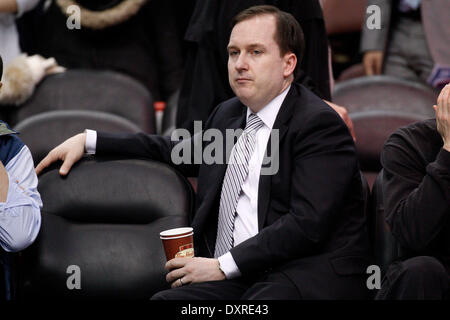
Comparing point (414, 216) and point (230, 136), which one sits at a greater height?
point (230, 136)

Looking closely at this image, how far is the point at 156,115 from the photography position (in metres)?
3.78

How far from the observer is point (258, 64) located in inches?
90.0

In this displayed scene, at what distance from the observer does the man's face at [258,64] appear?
2277mm

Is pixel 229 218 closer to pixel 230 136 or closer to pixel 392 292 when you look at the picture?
pixel 230 136

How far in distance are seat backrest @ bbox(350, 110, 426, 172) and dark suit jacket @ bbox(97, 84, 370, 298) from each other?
0.92m

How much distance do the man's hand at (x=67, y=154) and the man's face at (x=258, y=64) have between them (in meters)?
0.56

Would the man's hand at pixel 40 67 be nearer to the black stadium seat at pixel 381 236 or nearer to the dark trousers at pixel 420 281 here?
the black stadium seat at pixel 381 236

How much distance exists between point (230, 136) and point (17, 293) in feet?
2.71

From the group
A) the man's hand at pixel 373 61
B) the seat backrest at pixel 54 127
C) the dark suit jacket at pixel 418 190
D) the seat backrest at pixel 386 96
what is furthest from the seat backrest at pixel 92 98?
the dark suit jacket at pixel 418 190

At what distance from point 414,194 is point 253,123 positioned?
544mm

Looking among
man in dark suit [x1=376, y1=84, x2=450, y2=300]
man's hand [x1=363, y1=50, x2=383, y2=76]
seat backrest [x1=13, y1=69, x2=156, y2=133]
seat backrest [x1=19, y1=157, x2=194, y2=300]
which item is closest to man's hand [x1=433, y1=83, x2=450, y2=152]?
man in dark suit [x1=376, y1=84, x2=450, y2=300]

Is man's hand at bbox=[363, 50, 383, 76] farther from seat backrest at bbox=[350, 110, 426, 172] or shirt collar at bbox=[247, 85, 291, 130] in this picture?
shirt collar at bbox=[247, 85, 291, 130]

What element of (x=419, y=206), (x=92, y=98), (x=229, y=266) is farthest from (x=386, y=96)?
(x=229, y=266)
